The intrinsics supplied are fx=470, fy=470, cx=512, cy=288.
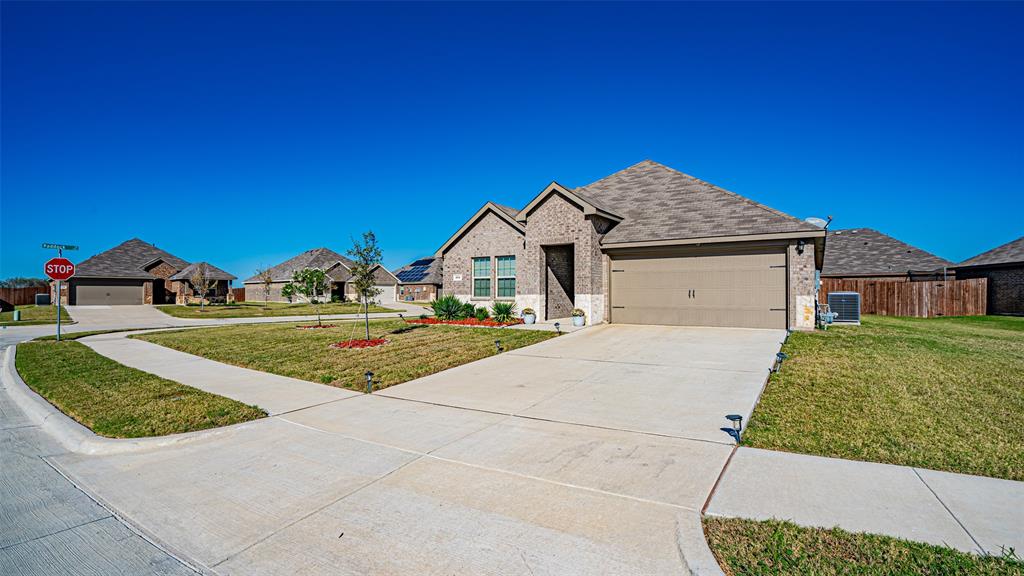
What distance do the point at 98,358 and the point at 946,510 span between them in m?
15.6

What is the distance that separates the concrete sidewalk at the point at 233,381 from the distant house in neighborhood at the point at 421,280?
3739cm

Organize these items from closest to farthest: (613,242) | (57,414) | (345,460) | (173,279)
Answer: (345,460)
(57,414)
(613,242)
(173,279)

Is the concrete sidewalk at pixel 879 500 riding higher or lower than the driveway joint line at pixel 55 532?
higher

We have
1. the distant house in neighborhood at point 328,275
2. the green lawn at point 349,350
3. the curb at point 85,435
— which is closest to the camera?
the curb at point 85,435

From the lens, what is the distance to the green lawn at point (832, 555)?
285cm

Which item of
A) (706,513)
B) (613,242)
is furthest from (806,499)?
(613,242)

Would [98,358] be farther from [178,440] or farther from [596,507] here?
[596,507]

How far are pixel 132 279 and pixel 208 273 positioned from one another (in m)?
5.57

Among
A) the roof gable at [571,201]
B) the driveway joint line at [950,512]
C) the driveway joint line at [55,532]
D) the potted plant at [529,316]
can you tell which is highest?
the roof gable at [571,201]

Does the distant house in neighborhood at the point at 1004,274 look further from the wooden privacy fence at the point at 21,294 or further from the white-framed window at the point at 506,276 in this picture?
the wooden privacy fence at the point at 21,294

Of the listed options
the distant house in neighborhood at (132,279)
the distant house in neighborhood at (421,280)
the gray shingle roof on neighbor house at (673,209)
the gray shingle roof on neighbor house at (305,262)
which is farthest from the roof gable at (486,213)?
the distant house in neighborhood at (132,279)

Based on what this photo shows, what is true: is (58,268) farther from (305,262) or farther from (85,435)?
(305,262)

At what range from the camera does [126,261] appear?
4200 centimetres

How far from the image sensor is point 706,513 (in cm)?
357
